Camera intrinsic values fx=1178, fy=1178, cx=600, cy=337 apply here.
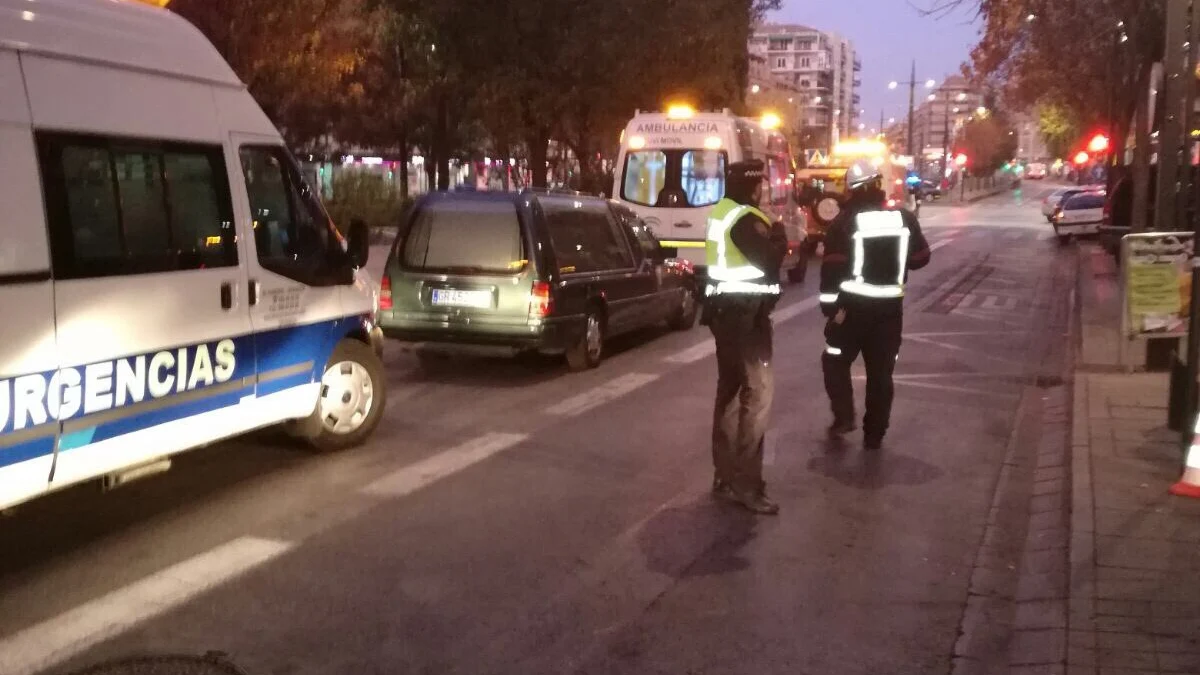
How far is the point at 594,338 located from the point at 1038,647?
23.1ft

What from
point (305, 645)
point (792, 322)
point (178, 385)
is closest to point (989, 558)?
point (305, 645)

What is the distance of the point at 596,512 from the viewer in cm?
665

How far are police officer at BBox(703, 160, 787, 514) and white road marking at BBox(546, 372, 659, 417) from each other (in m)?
2.80

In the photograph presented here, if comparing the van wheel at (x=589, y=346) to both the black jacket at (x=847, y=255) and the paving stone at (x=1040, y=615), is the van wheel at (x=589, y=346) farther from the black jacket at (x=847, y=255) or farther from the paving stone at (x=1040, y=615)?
the paving stone at (x=1040, y=615)

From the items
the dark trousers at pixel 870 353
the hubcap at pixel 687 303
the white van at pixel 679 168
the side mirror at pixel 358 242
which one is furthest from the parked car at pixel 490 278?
the white van at pixel 679 168

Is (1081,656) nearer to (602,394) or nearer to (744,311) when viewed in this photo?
(744,311)

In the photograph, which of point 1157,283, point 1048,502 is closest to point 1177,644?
point 1048,502

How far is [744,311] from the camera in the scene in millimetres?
6508

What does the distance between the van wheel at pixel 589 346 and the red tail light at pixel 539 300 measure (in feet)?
2.48

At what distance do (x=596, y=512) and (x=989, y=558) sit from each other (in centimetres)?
211

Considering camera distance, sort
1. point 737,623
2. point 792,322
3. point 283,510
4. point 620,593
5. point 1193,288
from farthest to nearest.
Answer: point 792,322
point 1193,288
point 283,510
point 620,593
point 737,623

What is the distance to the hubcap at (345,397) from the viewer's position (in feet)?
25.3

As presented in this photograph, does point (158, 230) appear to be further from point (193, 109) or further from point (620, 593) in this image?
point (620, 593)

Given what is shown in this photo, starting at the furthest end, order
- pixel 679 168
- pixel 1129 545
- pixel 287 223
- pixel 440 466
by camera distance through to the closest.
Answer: pixel 679 168
pixel 440 466
pixel 287 223
pixel 1129 545
